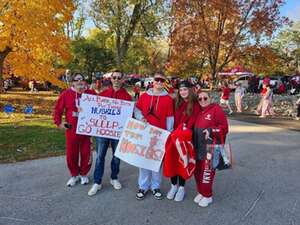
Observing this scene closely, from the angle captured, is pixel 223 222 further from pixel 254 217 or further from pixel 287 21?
pixel 287 21

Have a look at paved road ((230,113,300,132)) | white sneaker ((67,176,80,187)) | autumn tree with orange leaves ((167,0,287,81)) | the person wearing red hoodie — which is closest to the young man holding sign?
the person wearing red hoodie

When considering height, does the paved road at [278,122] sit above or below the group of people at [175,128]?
below

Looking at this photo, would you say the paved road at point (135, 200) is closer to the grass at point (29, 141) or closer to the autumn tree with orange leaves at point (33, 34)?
the grass at point (29, 141)

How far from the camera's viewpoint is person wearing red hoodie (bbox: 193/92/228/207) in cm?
411

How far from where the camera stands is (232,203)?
4402 mm

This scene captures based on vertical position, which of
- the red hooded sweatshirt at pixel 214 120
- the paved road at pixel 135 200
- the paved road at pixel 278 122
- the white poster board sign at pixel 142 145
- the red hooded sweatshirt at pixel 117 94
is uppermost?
the red hooded sweatshirt at pixel 117 94

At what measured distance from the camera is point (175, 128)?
4.39 m

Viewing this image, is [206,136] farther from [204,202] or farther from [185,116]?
[204,202]

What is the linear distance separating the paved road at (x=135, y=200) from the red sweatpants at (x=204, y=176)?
223mm

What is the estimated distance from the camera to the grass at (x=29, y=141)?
663cm

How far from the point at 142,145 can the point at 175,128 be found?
1.70 ft

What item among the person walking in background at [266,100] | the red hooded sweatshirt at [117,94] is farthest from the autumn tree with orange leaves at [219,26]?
the red hooded sweatshirt at [117,94]

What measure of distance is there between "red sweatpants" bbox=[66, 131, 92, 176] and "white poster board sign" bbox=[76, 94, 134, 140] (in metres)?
0.18

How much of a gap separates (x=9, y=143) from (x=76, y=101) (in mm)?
3564
